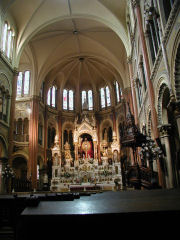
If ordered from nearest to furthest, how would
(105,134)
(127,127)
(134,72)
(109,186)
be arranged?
(127,127) < (134,72) < (109,186) < (105,134)

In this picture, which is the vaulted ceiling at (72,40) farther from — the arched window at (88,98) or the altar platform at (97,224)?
the altar platform at (97,224)

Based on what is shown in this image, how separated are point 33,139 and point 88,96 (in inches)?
532

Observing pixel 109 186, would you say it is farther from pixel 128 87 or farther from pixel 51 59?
pixel 51 59

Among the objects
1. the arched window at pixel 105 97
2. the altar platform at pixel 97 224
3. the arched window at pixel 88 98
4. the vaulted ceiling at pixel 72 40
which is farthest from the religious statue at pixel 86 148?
the altar platform at pixel 97 224

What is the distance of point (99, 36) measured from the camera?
2595 cm

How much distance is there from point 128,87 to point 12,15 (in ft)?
47.0

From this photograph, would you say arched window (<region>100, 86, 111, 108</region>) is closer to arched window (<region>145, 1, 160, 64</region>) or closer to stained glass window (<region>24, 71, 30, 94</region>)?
stained glass window (<region>24, 71, 30, 94</region>)

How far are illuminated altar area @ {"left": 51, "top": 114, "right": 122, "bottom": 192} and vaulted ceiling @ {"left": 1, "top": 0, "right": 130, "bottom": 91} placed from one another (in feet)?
24.3

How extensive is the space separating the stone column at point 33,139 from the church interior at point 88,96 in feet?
0.36

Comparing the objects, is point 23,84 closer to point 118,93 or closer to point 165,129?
point 118,93

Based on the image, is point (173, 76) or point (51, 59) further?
point (51, 59)

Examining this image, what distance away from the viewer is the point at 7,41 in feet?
64.0

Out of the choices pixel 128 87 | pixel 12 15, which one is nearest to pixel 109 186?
pixel 128 87

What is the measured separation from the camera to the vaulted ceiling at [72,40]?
2045 cm
